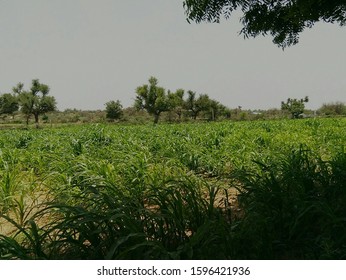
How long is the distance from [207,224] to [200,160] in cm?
338

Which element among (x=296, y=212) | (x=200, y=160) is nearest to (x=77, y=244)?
(x=296, y=212)

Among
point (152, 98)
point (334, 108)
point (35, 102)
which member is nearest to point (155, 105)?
point (152, 98)

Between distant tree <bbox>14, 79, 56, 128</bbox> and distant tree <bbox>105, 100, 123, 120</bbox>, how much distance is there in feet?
30.4

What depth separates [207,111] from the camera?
50.8 metres

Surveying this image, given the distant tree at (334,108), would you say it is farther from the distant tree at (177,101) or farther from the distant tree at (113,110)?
the distant tree at (113,110)

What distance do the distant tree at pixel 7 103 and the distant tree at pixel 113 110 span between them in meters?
14.5

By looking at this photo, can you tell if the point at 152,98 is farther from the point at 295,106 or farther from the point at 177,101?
the point at 295,106

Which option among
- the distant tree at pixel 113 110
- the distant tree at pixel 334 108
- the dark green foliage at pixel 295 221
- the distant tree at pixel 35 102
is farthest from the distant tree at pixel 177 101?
the dark green foliage at pixel 295 221

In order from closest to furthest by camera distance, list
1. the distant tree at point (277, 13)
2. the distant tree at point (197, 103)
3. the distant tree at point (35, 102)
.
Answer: the distant tree at point (277, 13) → the distant tree at point (35, 102) → the distant tree at point (197, 103)

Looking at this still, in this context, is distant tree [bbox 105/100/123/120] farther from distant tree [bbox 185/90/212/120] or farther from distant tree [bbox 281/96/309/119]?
distant tree [bbox 281/96/309/119]

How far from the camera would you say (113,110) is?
49.4m

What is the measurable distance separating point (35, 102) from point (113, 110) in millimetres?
12724

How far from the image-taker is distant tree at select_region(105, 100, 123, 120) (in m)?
49.3

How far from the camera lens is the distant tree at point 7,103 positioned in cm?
4166
